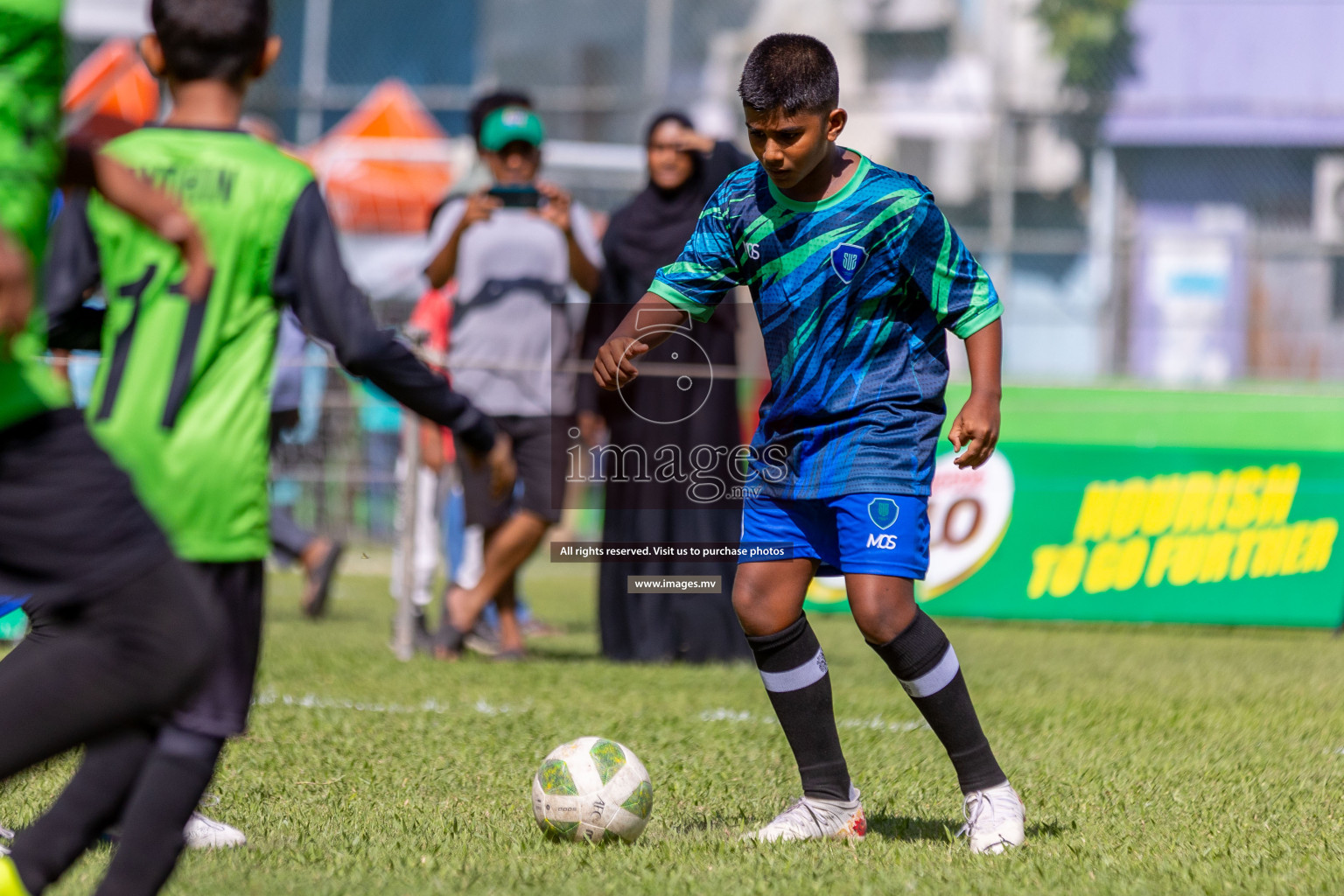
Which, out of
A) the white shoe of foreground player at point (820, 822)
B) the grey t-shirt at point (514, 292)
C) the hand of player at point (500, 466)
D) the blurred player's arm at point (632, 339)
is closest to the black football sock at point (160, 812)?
the hand of player at point (500, 466)

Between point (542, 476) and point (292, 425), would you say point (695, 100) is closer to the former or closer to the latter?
point (292, 425)

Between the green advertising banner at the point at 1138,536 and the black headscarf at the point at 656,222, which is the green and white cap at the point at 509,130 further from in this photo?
the green advertising banner at the point at 1138,536

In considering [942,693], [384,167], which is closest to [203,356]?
[942,693]

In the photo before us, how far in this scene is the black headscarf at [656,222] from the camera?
7555 mm

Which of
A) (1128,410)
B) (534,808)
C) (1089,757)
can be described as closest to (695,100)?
(1128,410)

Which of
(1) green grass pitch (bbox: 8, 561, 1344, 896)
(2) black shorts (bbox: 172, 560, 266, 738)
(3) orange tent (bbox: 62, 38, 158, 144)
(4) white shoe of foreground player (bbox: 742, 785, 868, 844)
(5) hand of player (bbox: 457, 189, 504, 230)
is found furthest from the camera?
(3) orange tent (bbox: 62, 38, 158, 144)

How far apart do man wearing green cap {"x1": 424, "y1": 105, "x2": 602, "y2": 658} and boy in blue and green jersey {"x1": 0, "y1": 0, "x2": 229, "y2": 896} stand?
4835mm

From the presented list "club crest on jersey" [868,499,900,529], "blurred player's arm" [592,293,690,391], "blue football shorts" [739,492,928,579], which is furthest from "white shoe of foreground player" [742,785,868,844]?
"blurred player's arm" [592,293,690,391]

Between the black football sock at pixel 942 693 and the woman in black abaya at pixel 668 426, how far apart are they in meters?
3.72

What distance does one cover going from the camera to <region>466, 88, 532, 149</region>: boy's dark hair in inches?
315

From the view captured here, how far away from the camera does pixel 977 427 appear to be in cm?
373

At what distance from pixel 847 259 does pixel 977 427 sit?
1.58 feet

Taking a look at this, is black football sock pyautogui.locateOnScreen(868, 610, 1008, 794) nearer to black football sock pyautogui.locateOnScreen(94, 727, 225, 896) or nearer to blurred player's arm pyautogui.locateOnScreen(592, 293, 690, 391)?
blurred player's arm pyautogui.locateOnScreen(592, 293, 690, 391)

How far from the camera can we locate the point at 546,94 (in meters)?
16.7
